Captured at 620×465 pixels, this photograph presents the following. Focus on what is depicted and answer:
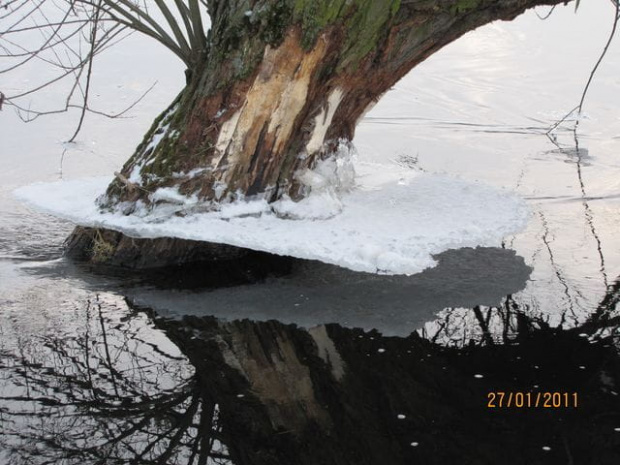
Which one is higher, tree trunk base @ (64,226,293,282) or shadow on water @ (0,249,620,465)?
tree trunk base @ (64,226,293,282)

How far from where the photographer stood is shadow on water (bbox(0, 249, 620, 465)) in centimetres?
276

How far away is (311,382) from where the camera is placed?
3.25m

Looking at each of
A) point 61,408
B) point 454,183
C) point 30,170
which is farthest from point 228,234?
point 30,170

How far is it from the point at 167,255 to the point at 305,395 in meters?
1.70

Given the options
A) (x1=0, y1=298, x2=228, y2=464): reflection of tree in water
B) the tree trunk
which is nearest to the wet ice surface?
(x1=0, y1=298, x2=228, y2=464): reflection of tree in water

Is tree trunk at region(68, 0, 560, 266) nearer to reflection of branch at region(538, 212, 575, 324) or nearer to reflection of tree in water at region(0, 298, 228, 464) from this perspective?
reflection of tree in water at region(0, 298, 228, 464)

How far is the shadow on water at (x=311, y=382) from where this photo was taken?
2.76 meters

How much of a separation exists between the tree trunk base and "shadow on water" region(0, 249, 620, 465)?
0.99ft

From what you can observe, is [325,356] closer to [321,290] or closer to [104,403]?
[321,290]
